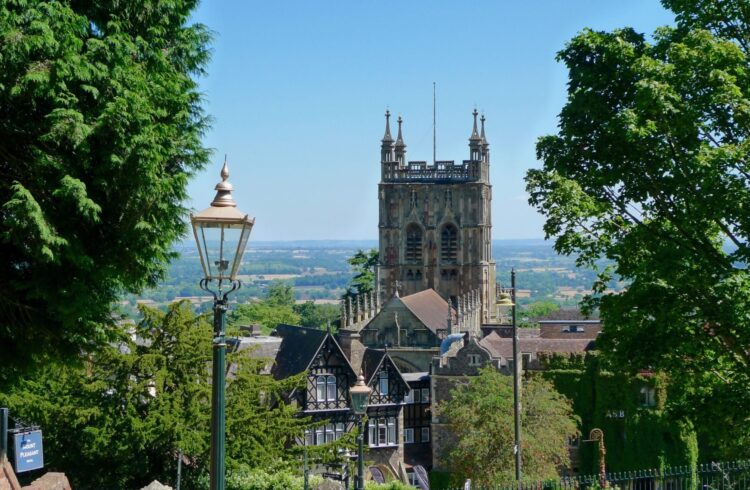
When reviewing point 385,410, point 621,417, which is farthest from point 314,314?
point 621,417

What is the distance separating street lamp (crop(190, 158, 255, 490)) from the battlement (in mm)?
84987

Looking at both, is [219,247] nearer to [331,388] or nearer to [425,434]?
[331,388]

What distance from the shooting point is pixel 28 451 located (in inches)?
904

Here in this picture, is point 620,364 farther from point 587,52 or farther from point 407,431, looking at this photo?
point 407,431

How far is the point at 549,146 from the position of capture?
23.0 m

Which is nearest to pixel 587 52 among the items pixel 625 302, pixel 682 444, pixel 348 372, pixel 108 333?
pixel 625 302

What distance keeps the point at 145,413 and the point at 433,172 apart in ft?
216

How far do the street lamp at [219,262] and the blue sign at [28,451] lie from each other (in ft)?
43.5

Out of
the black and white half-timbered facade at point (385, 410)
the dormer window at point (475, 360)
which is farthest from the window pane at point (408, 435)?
the dormer window at point (475, 360)

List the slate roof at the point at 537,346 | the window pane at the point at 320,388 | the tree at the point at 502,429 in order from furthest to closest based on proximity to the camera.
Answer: the slate roof at the point at 537,346, the window pane at the point at 320,388, the tree at the point at 502,429

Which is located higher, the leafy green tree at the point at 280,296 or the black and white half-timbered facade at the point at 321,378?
the leafy green tree at the point at 280,296

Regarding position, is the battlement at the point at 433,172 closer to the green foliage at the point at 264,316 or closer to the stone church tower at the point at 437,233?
the stone church tower at the point at 437,233

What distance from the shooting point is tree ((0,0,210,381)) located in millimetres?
16047

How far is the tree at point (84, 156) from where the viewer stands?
1605cm
